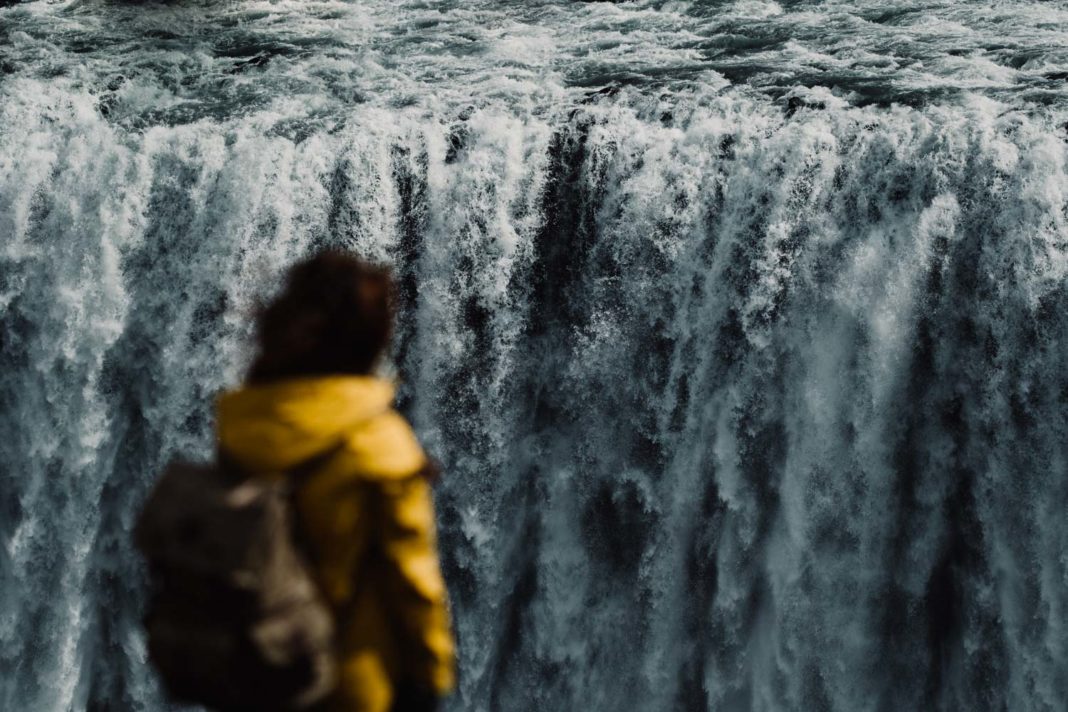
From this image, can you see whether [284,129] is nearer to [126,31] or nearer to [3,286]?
[3,286]

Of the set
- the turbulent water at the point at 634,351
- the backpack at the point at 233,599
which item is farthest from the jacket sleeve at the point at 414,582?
the turbulent water at the point at 634,351

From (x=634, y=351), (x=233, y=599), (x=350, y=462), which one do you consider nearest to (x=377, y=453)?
(x=350, y=462)

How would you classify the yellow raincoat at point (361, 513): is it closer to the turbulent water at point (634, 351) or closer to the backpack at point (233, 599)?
the backpack at point (233, 599)

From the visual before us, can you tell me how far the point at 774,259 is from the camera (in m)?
8.24

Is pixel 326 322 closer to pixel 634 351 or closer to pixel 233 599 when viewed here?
pixel 233 599

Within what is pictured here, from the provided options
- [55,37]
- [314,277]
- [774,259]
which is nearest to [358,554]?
[314,277]

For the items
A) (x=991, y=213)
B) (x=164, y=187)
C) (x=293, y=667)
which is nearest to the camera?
(x=293, y=667)

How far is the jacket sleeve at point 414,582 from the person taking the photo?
2316 millimetres

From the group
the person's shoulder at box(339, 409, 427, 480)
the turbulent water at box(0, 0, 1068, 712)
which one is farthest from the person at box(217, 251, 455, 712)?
the turbulent water at box(0, 0, 1068, 712)

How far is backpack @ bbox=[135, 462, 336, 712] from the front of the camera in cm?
221

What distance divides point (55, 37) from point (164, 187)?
3.66m

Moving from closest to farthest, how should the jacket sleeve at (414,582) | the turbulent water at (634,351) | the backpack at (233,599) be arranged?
1. the backpack at (233,599)
2. the jacket sleeve at (414,582)
3. the turbulent water at (634,351)

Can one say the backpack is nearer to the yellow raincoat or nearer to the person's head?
the yellow raincoat

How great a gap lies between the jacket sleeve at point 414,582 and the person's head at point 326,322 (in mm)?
246
